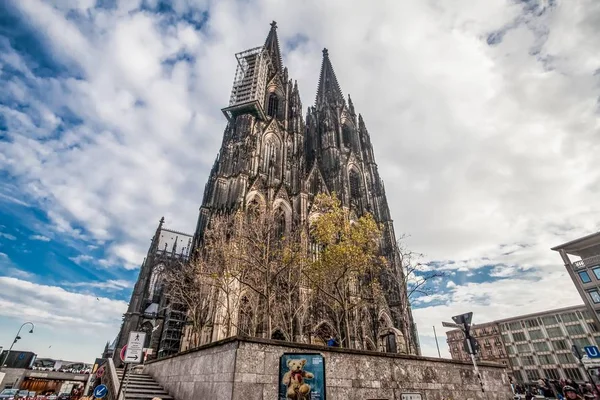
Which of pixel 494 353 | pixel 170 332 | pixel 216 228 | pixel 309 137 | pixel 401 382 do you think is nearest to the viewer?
pixel 401 382

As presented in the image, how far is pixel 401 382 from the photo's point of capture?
24.2ft

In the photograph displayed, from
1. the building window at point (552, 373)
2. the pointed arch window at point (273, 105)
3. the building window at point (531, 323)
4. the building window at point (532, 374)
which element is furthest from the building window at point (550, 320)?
the pointed arch window at point (273, 105)

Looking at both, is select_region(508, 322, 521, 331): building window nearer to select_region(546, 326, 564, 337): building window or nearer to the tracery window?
select_region(546, 326, 564, 337): building window

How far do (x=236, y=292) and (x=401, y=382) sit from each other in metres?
13.8

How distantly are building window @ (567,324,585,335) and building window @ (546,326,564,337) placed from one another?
140 cm

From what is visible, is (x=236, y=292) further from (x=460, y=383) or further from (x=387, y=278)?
(x=387, y=278)

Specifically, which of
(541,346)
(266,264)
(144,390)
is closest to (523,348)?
(541,346)

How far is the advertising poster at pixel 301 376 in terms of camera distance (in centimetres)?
591

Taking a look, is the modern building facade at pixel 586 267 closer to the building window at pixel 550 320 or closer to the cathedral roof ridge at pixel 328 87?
the building window at pixel 550 320

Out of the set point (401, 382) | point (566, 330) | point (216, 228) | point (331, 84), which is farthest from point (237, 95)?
point (566, 330)

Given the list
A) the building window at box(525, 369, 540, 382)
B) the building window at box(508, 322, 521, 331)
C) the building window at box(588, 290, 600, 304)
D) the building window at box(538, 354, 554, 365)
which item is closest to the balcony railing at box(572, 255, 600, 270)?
the building window at box(588, 290, 600, 304)

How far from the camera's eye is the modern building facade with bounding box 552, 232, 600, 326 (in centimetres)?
3366

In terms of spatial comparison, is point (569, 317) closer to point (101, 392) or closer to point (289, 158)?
point (289, 158)

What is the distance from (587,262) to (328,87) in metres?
42.8
